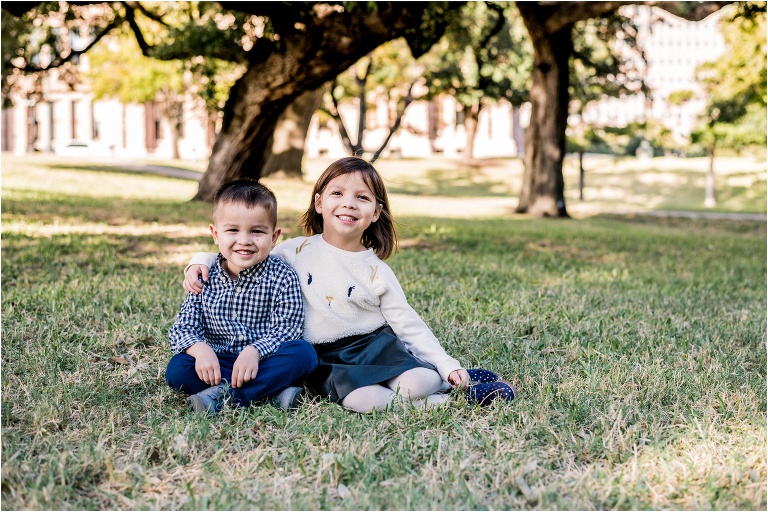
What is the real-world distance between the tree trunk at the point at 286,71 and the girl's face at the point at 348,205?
640 centimetres

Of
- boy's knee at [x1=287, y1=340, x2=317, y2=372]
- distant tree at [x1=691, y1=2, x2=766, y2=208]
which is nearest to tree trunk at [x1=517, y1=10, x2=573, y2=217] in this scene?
distant tree at [x1=691, y1=2, x2=766, y2=208]

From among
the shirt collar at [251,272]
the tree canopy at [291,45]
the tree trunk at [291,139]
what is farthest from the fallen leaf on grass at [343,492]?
the tree trunk at [291,139]

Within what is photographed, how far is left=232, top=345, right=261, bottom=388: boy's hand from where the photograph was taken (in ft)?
10.9

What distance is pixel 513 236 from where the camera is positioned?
448 inches

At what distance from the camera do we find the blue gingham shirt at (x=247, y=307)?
140 inches

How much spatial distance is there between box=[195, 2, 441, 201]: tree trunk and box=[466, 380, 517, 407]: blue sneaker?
690 centimetres

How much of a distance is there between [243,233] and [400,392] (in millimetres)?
926

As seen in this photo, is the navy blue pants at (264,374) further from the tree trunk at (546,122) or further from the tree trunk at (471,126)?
the tree trunk at (471,126)

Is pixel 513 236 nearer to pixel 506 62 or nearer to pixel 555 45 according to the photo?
pixel 555 45

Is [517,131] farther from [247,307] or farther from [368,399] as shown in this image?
[368,399]

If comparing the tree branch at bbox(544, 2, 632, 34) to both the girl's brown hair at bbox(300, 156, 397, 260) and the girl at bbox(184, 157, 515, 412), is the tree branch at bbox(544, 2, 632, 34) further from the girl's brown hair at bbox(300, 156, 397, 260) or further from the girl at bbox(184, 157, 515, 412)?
the girl at bbox(184, 157, 515, 412)

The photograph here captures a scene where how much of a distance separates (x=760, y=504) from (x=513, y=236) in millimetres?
8942

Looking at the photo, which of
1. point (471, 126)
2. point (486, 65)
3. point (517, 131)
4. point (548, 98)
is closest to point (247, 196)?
point (548, 98)

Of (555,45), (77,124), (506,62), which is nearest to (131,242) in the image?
(555,45)
